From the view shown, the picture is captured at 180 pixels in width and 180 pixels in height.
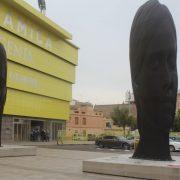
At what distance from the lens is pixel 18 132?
48.5 metres

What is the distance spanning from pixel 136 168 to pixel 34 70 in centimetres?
4103

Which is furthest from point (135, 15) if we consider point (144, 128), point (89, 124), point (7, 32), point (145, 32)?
point (89, 124)

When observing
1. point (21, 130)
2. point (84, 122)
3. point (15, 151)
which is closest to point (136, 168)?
point (15, 151)

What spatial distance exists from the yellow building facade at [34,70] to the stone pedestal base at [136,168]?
110 ft

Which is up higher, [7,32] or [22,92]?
[7,32]

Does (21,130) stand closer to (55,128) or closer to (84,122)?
(55,128)

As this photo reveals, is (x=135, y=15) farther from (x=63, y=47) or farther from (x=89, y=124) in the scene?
(x=89, y=124)

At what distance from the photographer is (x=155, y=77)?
41.1 ft

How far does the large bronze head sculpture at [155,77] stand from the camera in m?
12.5

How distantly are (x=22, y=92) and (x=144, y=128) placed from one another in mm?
37108

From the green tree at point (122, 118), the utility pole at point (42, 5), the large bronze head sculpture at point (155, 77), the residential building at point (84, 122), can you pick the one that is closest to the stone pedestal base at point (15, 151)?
the large bronze head sculpture at point (155, 77)

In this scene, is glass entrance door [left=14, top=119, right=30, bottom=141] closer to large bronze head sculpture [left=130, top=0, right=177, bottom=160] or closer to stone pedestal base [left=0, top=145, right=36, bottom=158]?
stone pedestal base [left=0, top=145, right=36, bottom=158]

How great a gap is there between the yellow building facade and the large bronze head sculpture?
33504 millimetres

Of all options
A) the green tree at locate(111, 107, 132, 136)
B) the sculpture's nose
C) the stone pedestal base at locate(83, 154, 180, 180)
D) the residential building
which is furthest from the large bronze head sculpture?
the green tree at locate(111, 107, 132, 136)
